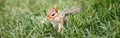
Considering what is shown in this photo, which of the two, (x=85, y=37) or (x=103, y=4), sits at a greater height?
(x=103, y=4)

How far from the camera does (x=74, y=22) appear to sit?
5480 mm

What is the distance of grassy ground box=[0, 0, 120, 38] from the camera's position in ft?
17.1

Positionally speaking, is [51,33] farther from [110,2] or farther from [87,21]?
[110,2]

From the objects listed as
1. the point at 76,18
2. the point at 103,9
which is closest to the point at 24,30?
the point at 76,18

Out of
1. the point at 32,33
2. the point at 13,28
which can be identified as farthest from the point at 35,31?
the point at 13,28

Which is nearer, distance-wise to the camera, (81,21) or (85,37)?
(85,37)

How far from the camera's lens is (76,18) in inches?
218

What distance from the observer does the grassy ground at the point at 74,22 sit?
521 centimetres

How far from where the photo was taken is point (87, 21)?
5480 mm

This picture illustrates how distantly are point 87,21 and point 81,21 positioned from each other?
84 mm

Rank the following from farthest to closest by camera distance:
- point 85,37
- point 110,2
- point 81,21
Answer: point 110,2, point 81,21, point 85,37

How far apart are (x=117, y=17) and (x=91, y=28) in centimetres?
39

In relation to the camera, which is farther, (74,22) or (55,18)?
(74,22)

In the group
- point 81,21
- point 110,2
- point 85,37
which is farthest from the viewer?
point 110,2
